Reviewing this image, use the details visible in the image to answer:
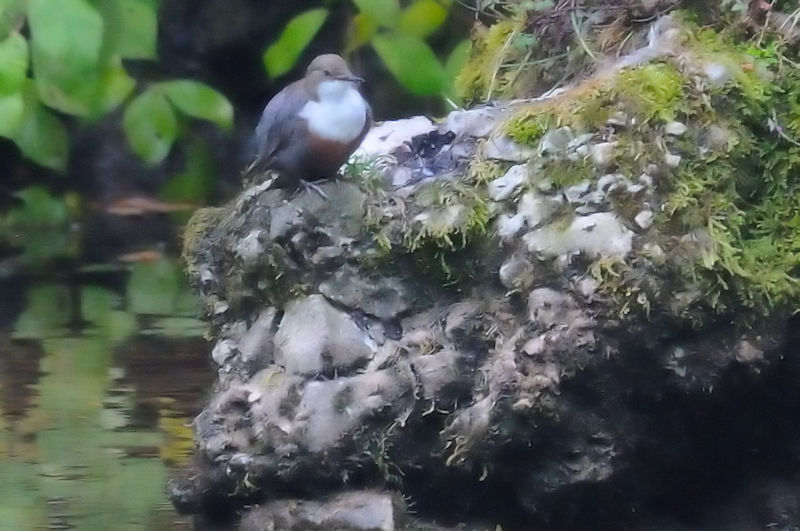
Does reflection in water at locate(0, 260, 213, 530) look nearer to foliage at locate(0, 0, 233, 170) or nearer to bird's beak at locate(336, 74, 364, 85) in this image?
foliage at locate(0, 0, 233, 170)

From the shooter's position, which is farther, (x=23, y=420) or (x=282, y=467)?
(x=23, y=420)

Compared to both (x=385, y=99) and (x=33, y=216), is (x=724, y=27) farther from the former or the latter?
(x=33, y=216)

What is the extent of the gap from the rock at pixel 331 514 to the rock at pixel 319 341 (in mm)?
234

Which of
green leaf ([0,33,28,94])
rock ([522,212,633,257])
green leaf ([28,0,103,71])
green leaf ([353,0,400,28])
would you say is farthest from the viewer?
green leaf ([353,0,400,28])

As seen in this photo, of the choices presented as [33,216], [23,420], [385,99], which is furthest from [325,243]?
[33,216]

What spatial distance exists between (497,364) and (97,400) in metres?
1.49

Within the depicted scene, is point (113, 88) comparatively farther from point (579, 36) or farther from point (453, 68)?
point (579, 36)

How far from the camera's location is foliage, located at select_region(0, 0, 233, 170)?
11.4 feet

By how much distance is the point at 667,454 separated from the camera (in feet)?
7.57

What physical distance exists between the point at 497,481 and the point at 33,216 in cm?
417

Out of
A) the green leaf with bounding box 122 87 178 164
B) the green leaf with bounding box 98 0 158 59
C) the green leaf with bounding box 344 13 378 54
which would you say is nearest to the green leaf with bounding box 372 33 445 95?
the green leaf with bounding box 344 13 378 54

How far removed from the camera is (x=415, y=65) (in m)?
3.96

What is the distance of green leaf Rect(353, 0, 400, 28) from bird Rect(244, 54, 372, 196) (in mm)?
1215

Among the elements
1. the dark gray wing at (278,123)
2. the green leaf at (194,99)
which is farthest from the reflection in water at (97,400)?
the dark gray wing at (278,123)
